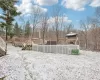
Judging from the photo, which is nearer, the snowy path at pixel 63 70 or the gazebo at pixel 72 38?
the snowy path at pixel 63 70

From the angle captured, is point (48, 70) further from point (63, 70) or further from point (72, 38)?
point (72, 38)

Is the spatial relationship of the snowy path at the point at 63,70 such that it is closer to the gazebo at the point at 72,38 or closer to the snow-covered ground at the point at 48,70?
the snow-covered ground at the point at 48,70

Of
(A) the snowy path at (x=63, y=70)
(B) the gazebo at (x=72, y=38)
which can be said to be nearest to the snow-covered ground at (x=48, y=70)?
(A) the snowy path at (x=63, y=70)

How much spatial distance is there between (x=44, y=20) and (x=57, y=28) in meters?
4.48

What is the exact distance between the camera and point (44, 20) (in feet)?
120

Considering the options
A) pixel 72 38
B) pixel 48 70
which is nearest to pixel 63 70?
pixel 48 70

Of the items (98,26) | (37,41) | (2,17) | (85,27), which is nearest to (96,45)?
(98,26)

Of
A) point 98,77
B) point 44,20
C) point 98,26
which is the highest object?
point 44,20

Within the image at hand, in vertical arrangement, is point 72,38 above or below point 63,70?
above

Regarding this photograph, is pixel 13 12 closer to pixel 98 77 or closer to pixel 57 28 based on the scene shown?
pixel 98 77

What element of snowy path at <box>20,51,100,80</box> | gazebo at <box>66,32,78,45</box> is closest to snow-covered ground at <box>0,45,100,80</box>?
snowy path at <box>20,51,100,80</box>

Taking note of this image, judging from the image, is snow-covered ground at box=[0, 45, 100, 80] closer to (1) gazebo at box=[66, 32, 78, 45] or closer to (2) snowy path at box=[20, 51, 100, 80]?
(2) snowy path at box=[20, 51, 100, 80]

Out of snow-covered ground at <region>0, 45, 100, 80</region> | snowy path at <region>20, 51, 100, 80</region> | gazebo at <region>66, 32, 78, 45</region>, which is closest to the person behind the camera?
snow-covered ground at <region>0, 45, 100, 80</region>

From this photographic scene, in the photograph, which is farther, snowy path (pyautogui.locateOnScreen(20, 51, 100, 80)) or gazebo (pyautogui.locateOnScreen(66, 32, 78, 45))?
gazebo (pyautogui.locateOnScreen(66, 32, 78, 45))
